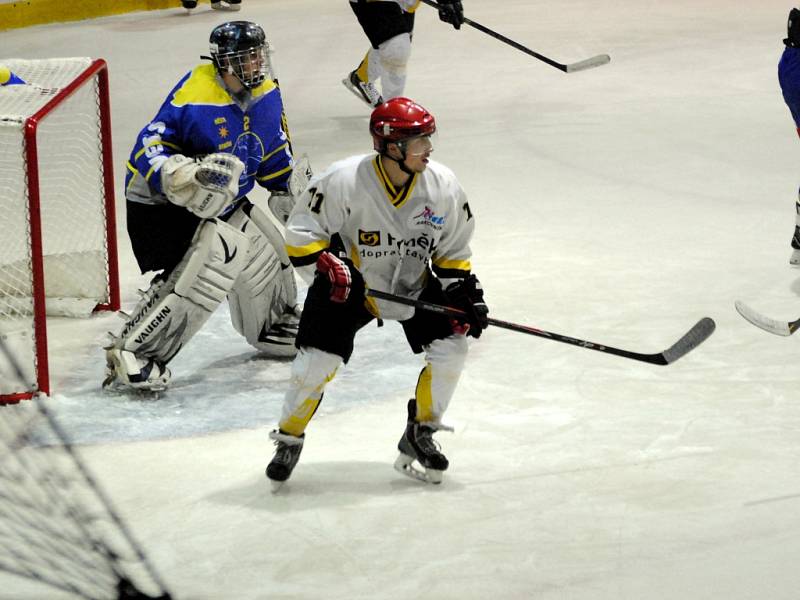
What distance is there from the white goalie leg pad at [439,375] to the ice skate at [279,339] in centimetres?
105

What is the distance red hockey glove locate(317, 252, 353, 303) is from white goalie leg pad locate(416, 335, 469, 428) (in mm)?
297

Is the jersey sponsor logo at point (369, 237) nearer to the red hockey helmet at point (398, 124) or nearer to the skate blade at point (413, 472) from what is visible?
the red hockey helmet at point (398, 124)

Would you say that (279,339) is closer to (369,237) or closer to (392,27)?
(369,237)

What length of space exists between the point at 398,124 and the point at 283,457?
2.75ft

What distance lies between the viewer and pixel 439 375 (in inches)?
134

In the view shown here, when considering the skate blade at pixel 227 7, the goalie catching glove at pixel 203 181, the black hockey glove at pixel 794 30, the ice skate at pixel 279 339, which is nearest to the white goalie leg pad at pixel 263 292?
the ice skate at pixel 279 339

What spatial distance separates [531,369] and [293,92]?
4405 mm

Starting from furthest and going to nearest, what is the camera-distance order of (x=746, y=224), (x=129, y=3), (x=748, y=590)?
(x=129, y=3)
(x=746, y=224)
(x=748, y=590)

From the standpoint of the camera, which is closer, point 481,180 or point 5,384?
point 5,384

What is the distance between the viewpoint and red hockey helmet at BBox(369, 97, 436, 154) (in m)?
3.20

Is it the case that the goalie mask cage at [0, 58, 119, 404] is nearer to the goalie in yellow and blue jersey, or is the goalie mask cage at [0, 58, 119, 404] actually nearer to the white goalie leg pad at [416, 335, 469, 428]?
the goalie in yellow and blue jersey

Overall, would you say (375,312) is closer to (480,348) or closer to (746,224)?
(480,348)

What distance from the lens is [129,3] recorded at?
10.6 meters

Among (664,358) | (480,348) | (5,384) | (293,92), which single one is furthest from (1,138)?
(293,92)
